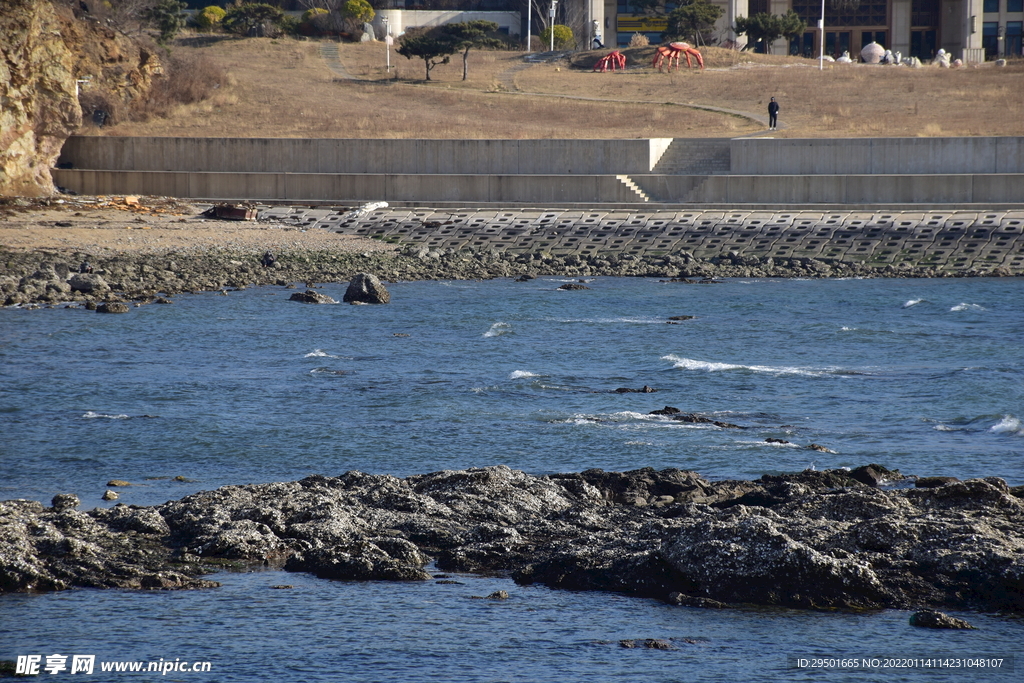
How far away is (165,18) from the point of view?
61.7 m

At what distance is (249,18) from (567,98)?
84.7 ft

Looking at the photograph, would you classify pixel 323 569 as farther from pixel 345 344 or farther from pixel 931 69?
pixel 931 69

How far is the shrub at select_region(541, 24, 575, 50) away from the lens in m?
79.2

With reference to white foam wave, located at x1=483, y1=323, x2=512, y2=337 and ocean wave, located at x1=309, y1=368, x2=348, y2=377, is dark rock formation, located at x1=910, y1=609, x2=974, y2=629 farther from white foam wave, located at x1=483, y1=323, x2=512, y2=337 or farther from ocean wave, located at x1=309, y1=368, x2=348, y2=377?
white foam wave, located at x1=483, y1=323, x2=512, y2=337

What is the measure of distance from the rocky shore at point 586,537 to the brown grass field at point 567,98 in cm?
4024

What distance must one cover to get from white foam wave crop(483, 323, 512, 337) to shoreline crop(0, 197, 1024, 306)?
8.52 metres

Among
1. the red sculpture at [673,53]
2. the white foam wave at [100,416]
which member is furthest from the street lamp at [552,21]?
the white foam wave at [100,416]

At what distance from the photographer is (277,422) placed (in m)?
19.0

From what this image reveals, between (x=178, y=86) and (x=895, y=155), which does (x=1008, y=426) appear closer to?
(x=895, y=155)

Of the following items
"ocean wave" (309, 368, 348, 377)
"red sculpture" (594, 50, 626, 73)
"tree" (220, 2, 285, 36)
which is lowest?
"ocean wave" (309, 368, 348, 377)

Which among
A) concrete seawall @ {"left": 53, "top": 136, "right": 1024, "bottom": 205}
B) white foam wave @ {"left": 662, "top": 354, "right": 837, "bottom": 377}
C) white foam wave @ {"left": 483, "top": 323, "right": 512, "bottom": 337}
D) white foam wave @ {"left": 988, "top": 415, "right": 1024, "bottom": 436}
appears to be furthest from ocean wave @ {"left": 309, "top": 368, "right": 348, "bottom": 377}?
concrete seawall @ {"left": 53, "top": 136, "right": 1024, "bottom": 205}

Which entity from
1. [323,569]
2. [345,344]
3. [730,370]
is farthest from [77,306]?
[323,569]

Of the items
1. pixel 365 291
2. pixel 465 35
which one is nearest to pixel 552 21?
pixel 465 35

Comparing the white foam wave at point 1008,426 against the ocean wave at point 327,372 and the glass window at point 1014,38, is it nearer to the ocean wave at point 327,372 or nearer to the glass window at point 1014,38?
the ocean wave at point 327,372
